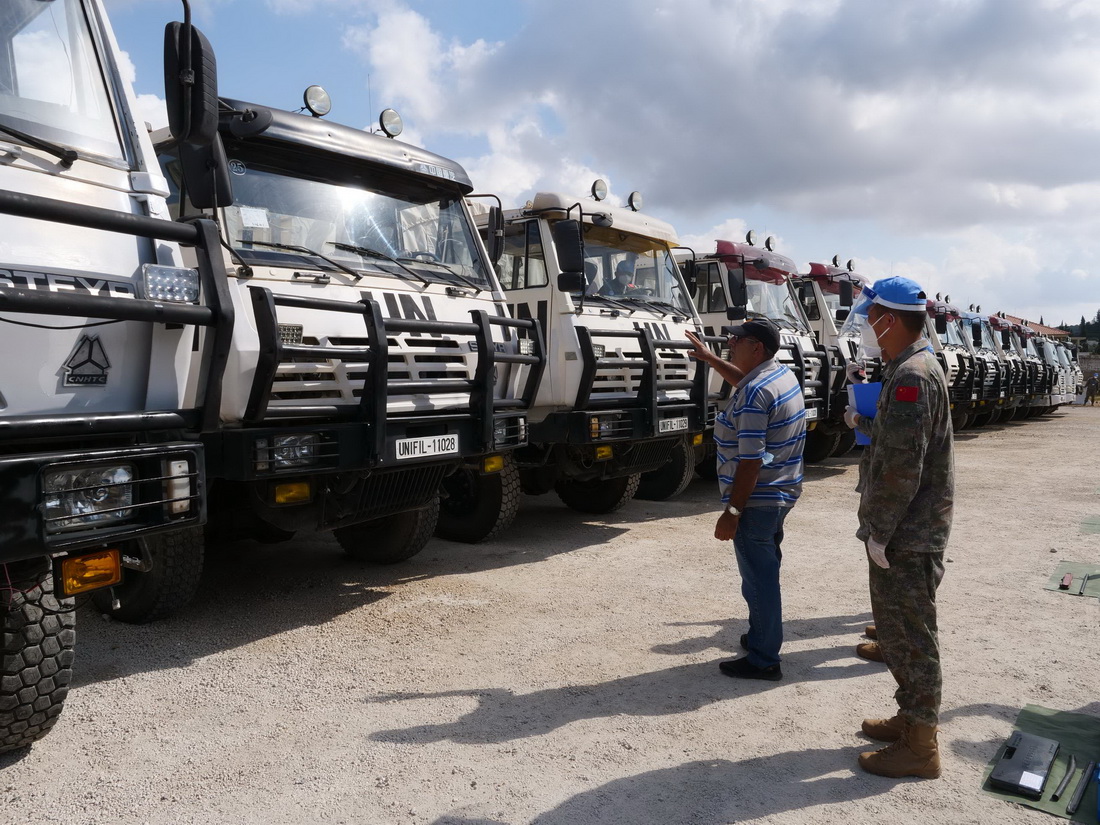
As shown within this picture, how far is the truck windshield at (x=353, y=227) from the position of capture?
4598mm

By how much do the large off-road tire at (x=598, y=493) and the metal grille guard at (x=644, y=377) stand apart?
3.25 feet

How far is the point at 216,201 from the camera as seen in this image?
150 inches

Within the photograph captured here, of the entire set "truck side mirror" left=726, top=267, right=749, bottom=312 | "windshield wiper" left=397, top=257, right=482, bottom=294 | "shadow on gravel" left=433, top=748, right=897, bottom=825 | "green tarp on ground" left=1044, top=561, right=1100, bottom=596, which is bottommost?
"shadow on gravel" left=433, top=748, right=897, bottom=825

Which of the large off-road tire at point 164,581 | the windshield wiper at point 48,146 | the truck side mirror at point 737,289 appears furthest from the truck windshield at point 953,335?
the windshield wiper at point 48,146

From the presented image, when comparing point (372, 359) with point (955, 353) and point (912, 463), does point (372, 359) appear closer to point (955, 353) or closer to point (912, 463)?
point (912, 463)

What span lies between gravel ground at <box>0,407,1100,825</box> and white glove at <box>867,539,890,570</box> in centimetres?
76

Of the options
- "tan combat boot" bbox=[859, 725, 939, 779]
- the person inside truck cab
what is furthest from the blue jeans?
the person inside truck cab

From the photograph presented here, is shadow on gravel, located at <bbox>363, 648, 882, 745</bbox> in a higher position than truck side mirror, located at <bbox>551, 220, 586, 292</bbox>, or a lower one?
lower

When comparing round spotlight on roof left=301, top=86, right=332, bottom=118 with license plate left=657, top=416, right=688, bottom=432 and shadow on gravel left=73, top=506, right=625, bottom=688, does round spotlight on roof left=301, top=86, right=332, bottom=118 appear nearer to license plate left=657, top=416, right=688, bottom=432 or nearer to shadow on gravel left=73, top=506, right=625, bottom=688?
shadow on gravel left=73, top=506, right=625, bottom=688

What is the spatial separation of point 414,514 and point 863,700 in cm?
303

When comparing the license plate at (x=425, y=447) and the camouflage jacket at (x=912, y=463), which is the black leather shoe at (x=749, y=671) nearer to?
the camouflage jacket at (x=912, y=463)

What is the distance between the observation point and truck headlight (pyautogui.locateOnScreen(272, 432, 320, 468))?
4.11 m

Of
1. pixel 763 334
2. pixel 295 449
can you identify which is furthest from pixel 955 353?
pixel 295 449

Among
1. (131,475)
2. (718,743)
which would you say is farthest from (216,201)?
(718,743)
